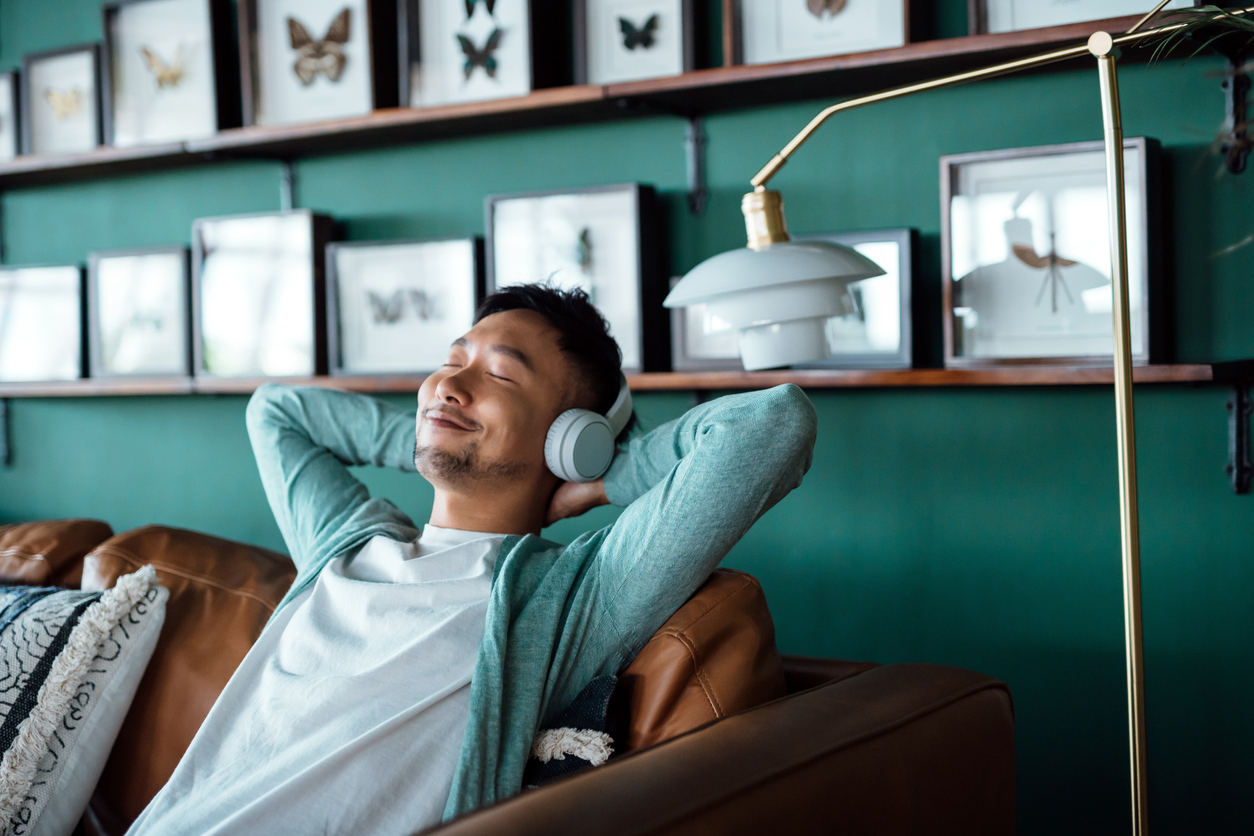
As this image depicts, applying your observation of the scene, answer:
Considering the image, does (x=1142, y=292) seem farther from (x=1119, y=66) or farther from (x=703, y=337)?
(x=703, y=337)

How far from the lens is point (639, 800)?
880 millimetres

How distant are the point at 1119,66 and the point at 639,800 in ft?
4.76

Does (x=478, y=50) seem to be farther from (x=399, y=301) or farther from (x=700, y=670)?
(x=700, y=670)

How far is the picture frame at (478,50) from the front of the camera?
6.70ft

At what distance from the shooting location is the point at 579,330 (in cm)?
161

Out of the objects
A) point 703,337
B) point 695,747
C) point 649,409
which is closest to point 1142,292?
point 703,337

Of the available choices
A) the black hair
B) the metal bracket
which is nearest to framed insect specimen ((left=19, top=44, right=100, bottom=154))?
the black hair

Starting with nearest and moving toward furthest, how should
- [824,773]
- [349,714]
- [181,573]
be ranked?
[824,773] → [349,714] → [181,573]

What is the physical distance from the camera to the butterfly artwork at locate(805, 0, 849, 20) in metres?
1.81

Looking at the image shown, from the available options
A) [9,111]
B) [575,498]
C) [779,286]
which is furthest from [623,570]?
[9,111]

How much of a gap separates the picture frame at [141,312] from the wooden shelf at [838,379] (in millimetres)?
100

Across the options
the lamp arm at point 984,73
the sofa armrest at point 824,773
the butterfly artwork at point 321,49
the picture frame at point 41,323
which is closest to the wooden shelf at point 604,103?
the butterfly artwork at point 321,49

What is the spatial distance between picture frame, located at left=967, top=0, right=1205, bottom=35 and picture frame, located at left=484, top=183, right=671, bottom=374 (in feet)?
2.15

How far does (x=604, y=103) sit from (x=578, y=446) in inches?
31.4
